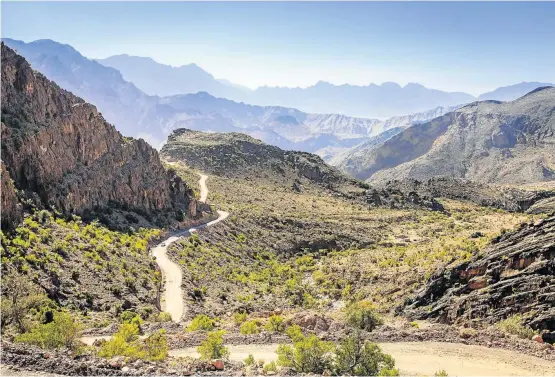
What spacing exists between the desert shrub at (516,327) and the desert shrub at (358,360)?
31.1ft

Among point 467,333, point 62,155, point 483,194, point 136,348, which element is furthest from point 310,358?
point 483,194

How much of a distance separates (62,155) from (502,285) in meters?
A: 47.5

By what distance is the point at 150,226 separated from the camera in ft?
197

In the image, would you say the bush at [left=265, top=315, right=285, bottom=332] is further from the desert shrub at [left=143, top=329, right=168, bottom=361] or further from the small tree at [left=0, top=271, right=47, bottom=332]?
the small tree at [left=0, top=271, right=47, bottom=332]

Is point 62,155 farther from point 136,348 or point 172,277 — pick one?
point 136,348

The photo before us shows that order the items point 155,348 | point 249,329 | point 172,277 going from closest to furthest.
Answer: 1. point 155,348
2. point 249,329
3. point 172,277

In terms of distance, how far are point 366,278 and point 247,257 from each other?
2084 centimetres

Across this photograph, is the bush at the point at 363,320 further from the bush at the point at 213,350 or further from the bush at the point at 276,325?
the bush at the point at 213,350

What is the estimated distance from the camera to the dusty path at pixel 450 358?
67.6 ft

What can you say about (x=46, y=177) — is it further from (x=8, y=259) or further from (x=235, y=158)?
(x=235, y=158)

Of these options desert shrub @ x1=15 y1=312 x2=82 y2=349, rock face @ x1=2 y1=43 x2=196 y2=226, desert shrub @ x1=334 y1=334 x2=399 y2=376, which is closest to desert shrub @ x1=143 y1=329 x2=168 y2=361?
desert shrub @ x1=15 y1=312 x2=82 y2=349

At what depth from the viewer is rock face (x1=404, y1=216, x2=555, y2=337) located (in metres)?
26.0

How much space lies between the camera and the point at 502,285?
28547mm

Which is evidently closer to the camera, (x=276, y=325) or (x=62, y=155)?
(x=276, y=325)
